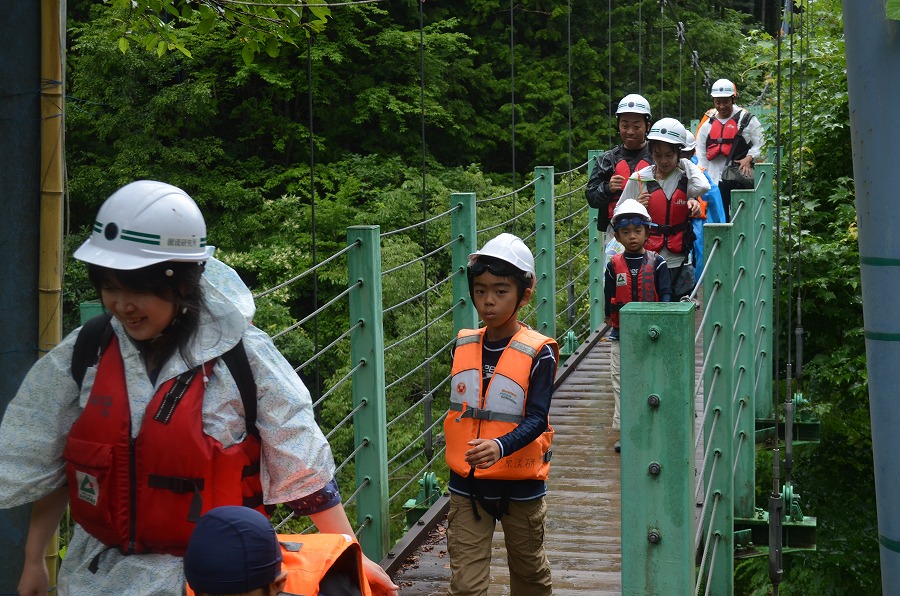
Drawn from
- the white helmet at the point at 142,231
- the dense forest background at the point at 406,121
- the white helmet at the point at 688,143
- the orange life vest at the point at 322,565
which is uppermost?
the dense forest background at the point at 406,121

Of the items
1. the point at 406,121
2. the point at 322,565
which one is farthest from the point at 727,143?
the point at 406,121

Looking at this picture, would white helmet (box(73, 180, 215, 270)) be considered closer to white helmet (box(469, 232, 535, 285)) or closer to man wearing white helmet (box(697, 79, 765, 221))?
white helmet (box(469, 232, 535, 285))

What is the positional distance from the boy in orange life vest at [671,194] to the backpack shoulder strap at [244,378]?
347 cm

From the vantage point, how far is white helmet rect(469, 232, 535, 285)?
3.01 meters

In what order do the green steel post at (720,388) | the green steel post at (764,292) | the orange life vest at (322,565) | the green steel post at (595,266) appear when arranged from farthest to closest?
the green steel post at (595,266) < the green steel post at (764,292) < the green steel post at (720,388) < the orange life vest at (322,565)

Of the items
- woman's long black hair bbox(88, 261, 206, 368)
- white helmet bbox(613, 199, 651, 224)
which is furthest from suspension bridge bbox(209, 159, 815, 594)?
woman's long black hair bbox(88, 261, 206, 368)

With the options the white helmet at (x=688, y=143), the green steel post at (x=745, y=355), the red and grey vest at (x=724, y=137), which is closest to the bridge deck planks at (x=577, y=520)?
the green steel post at (x=745, y=355)

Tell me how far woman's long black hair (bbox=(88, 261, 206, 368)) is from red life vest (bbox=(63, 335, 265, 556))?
0.05 m

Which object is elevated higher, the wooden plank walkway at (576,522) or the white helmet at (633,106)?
the white helmet at (633,106)

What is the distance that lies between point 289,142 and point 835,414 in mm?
10130

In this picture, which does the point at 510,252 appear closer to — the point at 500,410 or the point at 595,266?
the point at 500,410

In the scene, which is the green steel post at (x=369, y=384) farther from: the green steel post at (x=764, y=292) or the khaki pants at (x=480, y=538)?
the green steel post at (x=764, y=292)

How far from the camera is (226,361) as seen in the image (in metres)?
1.76

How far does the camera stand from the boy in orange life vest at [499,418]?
2.96 m
